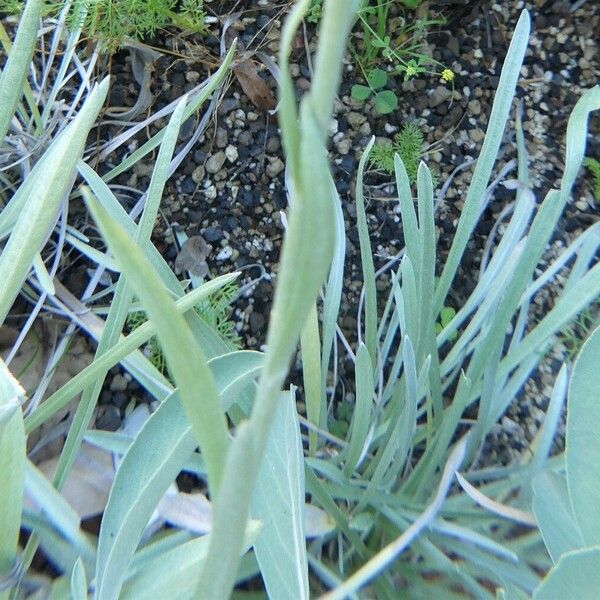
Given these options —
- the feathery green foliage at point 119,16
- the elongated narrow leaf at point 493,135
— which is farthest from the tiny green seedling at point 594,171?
the feathery green foliage at point 119,16

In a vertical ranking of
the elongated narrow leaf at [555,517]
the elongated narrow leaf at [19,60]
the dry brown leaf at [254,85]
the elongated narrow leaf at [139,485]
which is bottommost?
the elongated narrow leaf at [555,517]

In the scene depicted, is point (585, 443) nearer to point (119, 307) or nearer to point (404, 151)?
point (119, 307)

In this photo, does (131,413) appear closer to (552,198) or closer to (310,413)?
(310,413)

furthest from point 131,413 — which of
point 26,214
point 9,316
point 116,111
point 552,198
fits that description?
point 552,198

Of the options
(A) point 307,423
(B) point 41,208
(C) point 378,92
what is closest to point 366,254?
(A) point 307,423

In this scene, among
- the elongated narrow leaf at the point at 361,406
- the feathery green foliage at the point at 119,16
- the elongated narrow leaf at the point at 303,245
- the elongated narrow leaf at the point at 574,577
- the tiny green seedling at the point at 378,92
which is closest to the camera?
the elongated narrow leaf at the point at 303,245

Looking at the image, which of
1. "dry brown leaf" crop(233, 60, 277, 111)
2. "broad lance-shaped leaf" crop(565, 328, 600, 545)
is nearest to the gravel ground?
"dry brown leaf" crop(233, 60, 277, 111)

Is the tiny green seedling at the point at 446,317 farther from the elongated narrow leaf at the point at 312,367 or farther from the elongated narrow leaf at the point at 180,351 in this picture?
the elongated narrow leaf at the point at 180,351
